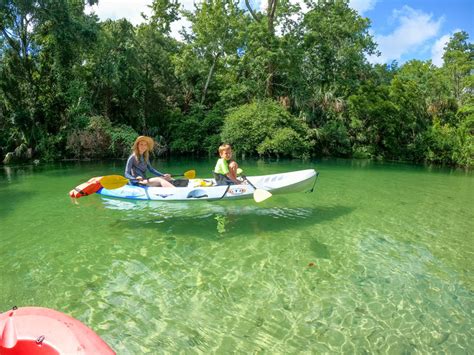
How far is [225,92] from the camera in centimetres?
2544

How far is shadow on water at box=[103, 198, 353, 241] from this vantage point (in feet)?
22.2

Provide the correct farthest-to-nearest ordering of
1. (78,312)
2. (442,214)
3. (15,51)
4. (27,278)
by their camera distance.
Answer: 1. (15,51)
2. (442,214)
3. (27,278)
4. (78,312)

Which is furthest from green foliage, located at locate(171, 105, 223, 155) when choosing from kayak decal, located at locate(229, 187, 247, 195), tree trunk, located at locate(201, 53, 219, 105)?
kayak decal, located at locate(229, 187, 247, 195)

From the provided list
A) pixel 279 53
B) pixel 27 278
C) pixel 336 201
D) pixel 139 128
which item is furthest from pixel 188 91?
pixel 27 278

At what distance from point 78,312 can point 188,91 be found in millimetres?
25015

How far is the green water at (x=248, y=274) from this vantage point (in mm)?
3510

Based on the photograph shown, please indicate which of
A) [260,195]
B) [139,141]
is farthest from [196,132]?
[260,195]

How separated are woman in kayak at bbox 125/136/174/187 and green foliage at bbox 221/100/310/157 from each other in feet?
46.1

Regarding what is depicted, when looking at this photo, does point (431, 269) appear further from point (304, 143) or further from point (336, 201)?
point (304, 143)

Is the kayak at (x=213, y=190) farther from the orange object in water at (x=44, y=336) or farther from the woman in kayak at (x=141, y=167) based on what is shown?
the orange object in water at (x=44, y=336)

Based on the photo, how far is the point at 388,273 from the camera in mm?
4961

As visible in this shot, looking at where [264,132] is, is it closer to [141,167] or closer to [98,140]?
[98,140]

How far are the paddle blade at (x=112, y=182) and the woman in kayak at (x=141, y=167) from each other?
20 centimetres

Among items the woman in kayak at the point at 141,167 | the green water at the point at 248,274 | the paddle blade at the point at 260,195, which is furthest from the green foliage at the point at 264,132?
the paddle blade at the point at 260,195
